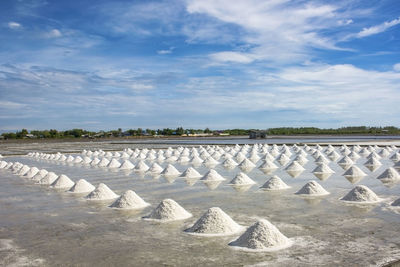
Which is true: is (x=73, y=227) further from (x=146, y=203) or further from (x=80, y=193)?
(x=80, y=193)

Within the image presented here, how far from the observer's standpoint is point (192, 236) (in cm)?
539

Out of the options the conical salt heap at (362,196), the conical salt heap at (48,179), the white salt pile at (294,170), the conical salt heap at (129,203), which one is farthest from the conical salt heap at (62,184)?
the conical salt heap at (362,196)

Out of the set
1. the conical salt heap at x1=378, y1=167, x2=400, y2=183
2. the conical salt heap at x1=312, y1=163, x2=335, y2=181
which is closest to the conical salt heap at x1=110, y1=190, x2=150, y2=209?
the conical salt heap at x1=312, y1=163, x2=335, y2=181

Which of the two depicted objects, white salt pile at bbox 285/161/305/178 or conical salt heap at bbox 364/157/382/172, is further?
conical salt heap at bbox 364/157/382/172

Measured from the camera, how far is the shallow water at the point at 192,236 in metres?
4.46

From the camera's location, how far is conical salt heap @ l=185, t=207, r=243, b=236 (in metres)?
5.48

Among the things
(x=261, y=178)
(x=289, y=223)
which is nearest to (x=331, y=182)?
(x=261, y=178)

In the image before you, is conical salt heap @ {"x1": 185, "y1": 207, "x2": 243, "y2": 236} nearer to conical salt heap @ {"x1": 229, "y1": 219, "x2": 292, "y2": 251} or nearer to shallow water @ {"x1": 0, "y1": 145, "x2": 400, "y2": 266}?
shallow water @ {"x1": 0, "y1": 145, "x2": 400, "y2": 266}

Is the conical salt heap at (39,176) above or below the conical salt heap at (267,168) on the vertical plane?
below

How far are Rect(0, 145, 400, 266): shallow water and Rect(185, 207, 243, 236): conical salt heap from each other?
0.20 metres

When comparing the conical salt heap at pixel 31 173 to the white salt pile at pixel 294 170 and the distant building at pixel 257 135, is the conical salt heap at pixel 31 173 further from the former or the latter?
the distant building at pixel 257 135

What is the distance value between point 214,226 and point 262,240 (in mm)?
936

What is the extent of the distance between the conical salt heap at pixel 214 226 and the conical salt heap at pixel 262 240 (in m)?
0.52

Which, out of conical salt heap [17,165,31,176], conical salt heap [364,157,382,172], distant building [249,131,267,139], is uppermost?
distant building [249,131,267,139]
